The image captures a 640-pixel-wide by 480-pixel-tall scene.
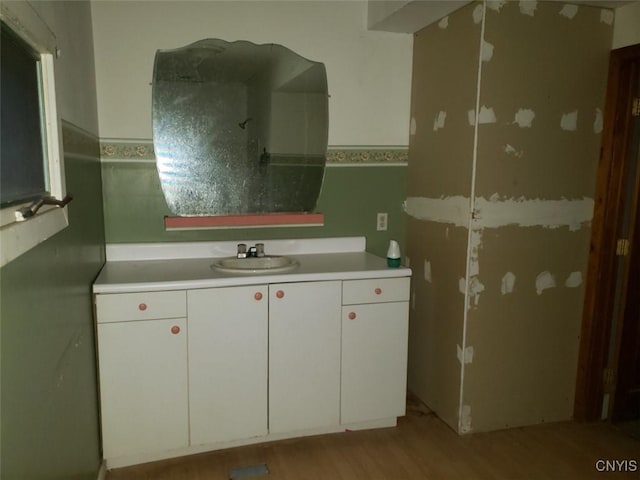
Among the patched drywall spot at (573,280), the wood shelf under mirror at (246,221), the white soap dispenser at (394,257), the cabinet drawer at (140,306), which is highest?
the wood shelf under mirror at (246,221)

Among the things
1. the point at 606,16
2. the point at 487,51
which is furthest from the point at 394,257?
the point at 606,16

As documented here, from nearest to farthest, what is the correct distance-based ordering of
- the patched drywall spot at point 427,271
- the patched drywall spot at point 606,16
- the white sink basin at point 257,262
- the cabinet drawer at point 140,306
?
the cabinet drawer at point 140,306, the patched drywall spot at point 606,16, the white sink basin at point 257,262, the patched drywall spot at point 427,271

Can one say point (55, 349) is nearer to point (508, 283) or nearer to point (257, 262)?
point (257, 262)

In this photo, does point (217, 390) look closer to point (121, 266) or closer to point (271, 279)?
point (271, 279)

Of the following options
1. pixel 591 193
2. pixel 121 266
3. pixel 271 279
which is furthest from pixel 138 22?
pixel 591 193

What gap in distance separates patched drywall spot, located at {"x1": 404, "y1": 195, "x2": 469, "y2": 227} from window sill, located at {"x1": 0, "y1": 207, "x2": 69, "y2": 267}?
170 centimetres

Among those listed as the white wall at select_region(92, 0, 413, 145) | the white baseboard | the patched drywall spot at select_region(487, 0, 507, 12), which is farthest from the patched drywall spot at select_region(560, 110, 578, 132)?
the white baseboard

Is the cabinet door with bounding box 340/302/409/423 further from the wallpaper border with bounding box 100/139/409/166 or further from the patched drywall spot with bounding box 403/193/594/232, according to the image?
the wallpaper border with bounding box 100/139/409/166

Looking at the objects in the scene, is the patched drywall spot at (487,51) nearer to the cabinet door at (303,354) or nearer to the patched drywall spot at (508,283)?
the patched drywall spot at (508,283)

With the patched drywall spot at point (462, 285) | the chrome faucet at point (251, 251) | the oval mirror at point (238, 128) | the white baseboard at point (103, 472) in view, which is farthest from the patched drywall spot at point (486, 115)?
the white baseboard at point (103, 472)

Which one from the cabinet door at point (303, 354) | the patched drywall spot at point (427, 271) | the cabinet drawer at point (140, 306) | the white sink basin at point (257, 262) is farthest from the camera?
the patched drywall spot at point (427, 271)

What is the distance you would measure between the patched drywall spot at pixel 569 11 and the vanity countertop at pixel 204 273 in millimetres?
1419

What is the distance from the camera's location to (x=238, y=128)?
257 cm

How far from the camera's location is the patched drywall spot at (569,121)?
2.38 m
